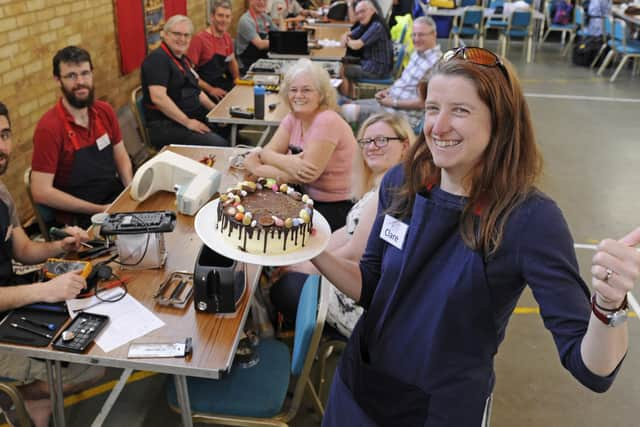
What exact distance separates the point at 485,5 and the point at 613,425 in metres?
11.5

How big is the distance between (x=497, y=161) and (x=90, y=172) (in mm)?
2848

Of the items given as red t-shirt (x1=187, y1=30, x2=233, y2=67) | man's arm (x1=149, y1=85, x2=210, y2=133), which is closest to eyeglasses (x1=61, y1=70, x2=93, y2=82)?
man's arm (x1=149, y1=85, x2=210, y2=133)

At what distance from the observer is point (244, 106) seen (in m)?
4.70

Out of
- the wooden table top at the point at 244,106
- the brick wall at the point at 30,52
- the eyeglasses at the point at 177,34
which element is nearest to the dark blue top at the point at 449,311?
the wooden table top at the point at 244,106

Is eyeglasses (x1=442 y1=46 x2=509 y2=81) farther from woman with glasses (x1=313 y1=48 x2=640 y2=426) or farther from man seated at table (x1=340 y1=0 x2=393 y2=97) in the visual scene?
man seated at table (x1=340 y1=0 x2=393 y2=97)

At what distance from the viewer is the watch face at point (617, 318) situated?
1033 mm

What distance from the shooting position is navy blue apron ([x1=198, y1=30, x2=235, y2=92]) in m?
6.02

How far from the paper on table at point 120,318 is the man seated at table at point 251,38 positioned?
5.37 m

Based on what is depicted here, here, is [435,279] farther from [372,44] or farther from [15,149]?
A: [372,44]

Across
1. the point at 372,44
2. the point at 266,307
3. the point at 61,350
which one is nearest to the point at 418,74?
the point at 372,44

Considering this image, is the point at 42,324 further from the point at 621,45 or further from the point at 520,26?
the point at 520,26

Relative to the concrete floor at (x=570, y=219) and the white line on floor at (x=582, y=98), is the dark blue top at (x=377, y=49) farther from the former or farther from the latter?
the white line on floor at (x=582, y=98)

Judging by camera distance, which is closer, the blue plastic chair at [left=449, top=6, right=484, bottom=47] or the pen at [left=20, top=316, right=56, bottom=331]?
the pen at [left=20, top=316, right=56, bottom=331]

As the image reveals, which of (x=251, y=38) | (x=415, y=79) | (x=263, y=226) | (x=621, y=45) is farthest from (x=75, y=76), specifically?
(x=621, y=45)
